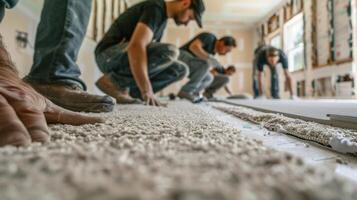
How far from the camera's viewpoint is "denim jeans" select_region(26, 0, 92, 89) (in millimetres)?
868

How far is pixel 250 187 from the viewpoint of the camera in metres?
0.18

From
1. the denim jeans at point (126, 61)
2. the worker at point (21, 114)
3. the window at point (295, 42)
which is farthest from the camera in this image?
the window at point (295, 42)

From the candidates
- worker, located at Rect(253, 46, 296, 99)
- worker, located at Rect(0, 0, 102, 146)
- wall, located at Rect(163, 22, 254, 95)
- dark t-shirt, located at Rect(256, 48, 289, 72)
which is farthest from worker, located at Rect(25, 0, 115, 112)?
wall, located at Rect(163, 22, 254, 95)

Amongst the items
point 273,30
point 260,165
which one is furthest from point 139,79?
point 273,30

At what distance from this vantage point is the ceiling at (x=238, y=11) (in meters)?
5.86

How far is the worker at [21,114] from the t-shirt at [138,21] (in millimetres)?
993

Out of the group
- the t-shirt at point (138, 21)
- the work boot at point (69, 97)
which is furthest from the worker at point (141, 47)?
the work boot at point (69, 97)

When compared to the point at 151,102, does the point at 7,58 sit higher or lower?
higher

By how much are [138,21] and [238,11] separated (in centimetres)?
515

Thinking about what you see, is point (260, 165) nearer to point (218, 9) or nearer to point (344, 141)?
point (344, 141)

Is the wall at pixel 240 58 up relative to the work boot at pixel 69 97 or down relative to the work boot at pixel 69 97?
up

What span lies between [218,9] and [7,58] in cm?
607

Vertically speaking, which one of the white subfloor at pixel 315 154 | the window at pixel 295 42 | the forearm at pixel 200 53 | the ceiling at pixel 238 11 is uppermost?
the ceiling at pixel 238 11

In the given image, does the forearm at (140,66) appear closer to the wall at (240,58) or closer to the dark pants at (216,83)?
the dark pants at (216,83)
